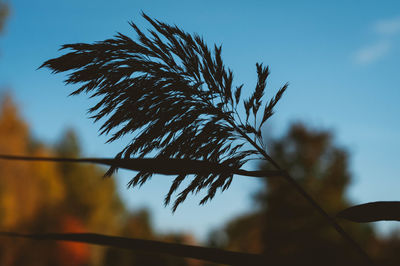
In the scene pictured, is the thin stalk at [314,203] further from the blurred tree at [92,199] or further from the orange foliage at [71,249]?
the blurred tree at [92,199]

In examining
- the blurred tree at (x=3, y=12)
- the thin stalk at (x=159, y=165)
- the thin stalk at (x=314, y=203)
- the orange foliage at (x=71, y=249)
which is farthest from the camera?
the orange foliage at (x=71, y=249)

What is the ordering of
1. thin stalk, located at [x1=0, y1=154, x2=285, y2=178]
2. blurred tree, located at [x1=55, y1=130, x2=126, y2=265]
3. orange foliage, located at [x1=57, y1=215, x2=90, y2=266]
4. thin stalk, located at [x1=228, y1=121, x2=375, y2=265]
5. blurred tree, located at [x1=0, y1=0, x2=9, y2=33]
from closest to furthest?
thin stalk, located at [x1=0, y1=154, x2=285, y2=178] < thin stalk, located at [x1=228, y1=121, x2=375, y2=265] < blurred tree, located at [x1=0, y1=0, x2=9, y2=33] < orange foliage, located at [x1=57, y1=215, x2=90, y2=266] < blurred tree, located at [x1=55, y1=130, x2=126, y2=265]

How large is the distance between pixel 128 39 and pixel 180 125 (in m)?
0.32

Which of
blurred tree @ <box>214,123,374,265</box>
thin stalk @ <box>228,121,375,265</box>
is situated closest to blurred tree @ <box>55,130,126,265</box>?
blurred tree @ <box>214,123,374,265</box>

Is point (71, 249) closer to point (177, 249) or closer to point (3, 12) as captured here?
point (3, 12)

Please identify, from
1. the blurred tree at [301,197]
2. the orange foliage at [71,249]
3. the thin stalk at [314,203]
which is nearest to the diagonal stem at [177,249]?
the thin stalk at [314,203]

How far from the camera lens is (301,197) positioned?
765 inches

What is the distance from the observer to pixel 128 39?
129cm

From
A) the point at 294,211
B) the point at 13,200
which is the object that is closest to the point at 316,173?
the point at 294,211

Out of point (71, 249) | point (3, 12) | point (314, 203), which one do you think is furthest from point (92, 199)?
point (314, 203)

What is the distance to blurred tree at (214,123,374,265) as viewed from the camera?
19484 millimetres

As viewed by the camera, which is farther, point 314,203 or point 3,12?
point 3,12

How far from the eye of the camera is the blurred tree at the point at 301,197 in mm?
19484

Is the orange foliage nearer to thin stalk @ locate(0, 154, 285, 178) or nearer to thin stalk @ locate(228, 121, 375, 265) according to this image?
thin stalk @ locate(228, 121, 375, 265)
